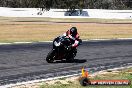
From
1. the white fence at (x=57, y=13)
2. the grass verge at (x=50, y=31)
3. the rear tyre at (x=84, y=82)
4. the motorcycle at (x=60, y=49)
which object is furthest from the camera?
the white fence at (x=57, y=13)

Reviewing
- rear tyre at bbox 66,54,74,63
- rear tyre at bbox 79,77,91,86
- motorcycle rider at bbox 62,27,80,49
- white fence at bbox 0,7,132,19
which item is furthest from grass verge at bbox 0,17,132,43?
rear tyre at bbox 79,77,91,86

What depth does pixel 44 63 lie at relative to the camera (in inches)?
630

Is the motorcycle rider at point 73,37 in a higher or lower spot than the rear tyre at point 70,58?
higher

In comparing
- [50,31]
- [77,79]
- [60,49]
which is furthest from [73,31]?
[50,31]

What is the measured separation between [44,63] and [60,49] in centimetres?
97

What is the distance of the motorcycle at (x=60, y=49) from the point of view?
16308 millimetres

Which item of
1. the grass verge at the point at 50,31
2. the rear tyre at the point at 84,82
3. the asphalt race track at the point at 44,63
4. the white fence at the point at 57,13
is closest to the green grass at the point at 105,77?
the rear tyre at the point at 84,82

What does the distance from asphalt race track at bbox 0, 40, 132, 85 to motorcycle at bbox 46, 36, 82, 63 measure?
261mm

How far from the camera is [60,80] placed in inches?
486

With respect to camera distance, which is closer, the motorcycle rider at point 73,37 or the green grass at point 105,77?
the green grass at point 105,77

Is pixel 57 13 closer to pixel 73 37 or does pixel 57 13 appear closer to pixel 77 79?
pixel 73 37

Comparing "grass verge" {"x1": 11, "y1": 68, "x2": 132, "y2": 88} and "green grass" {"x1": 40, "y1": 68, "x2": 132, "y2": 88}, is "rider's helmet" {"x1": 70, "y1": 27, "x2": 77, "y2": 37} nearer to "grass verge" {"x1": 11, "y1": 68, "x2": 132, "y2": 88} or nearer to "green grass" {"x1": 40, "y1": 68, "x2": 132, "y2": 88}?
"grass verge" {"x1": 11, "y1": 68, "x2": 132, "y2": 88}

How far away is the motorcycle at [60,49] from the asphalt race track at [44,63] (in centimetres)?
26

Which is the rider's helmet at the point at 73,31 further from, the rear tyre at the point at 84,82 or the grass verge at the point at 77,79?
the rear tyre at the point at 84,82
